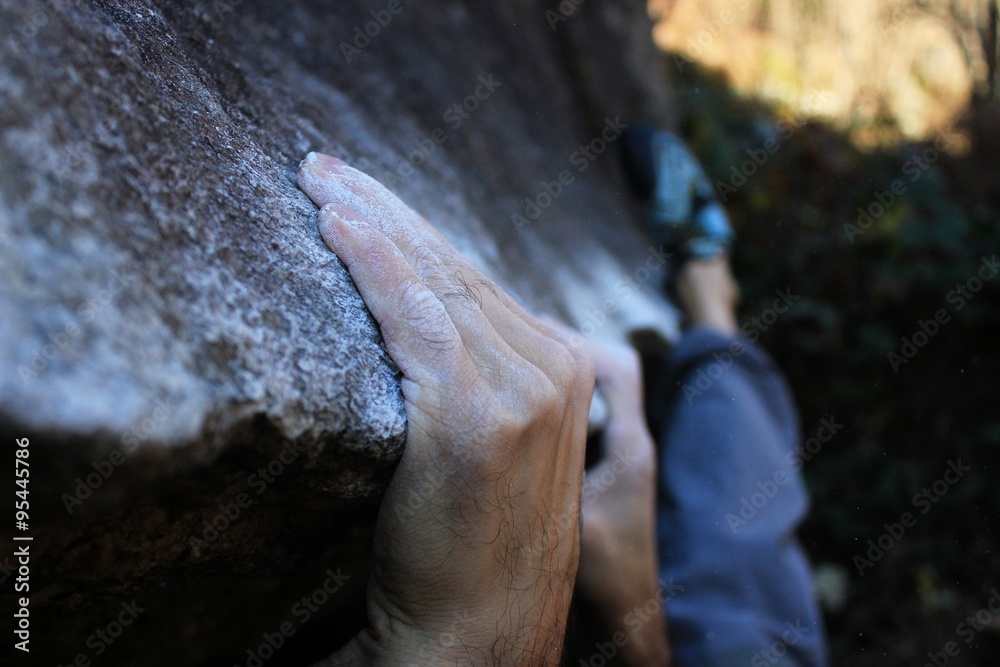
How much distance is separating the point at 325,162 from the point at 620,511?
1076 millimetres

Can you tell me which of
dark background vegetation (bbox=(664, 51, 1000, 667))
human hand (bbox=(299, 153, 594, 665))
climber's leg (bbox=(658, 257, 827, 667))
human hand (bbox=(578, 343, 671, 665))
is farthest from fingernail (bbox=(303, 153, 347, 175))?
dark background vegetation (bbox=(664, 51, 1000, 667))

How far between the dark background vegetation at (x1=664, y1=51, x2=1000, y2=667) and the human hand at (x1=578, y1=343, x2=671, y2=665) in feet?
6.24

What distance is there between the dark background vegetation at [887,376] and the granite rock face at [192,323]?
2.43m

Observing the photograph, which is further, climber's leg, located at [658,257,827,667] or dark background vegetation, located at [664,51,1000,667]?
dark background vegetation, located at [664,51,1000,667]

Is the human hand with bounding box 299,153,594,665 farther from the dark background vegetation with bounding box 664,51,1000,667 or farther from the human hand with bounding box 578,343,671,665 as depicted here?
the dark background vegetation with bounding box 664,51,1000,667

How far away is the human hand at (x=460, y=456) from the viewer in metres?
0.94

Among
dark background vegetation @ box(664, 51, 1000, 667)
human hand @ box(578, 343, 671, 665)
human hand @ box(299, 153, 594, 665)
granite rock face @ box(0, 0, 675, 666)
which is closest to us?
granite rock face @ box(0, 0, 675, 666)

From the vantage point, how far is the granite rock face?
2.08 ft

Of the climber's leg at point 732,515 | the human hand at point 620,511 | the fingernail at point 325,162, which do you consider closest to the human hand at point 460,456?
the fingernail at point 325,162

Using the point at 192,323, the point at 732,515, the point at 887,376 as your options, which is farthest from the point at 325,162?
the point at 887,376

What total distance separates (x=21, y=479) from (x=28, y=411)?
0.24 feet

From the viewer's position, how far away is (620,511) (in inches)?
71.2

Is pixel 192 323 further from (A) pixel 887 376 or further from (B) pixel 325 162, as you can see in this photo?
(A) pixel 887 376

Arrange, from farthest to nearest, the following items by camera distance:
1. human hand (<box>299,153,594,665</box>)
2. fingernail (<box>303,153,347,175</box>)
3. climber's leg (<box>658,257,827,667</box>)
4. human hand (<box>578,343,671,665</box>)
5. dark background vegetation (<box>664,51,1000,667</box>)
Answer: dark background vegetation (<box>664,51,1000,667</box>) → climber's leg (<box>658,257,827,667</box>) → human hand (<box>578,343,671,665</box>) → fingernail (<box>303,153,347,175</box>) → human hand (<box>299,153,594,665</box>)
